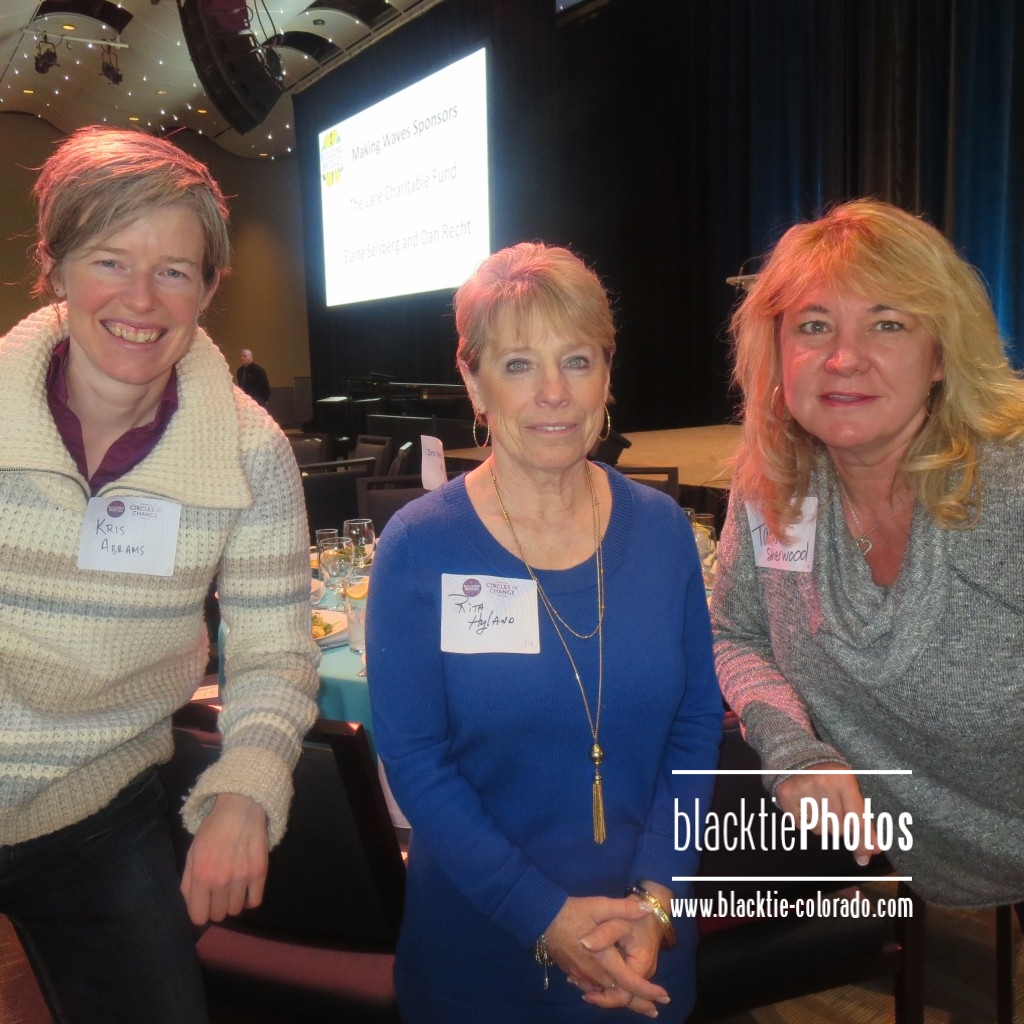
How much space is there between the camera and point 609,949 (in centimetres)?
116

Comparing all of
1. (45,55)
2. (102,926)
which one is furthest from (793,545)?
(45,55)

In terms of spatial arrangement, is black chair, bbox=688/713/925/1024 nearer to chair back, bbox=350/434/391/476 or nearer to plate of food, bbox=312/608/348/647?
plate of food, bbox=312/608/348/647

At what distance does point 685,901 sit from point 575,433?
29.1 inches

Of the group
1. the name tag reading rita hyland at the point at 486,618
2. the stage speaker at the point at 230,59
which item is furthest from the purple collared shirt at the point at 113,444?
the stage speaker at the point at 230,59

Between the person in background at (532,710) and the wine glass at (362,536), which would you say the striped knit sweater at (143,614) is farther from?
the wine glass at (362,536)

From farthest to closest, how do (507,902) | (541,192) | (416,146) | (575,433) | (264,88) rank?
1. (541,192)
2. (416,146)
3. (264,88)
4. (575,433)
5. (507,902)

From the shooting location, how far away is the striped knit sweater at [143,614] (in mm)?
1128

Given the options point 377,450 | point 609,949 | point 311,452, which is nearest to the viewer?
point 609,949

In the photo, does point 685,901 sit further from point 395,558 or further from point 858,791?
point 395,558

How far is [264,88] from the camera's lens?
6125 mm

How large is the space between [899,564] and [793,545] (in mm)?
172

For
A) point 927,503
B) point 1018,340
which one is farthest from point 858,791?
point 1018,340

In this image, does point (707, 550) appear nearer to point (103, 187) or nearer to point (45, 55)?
point (103, 187)

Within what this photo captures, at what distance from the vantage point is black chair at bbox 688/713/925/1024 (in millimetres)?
1388
